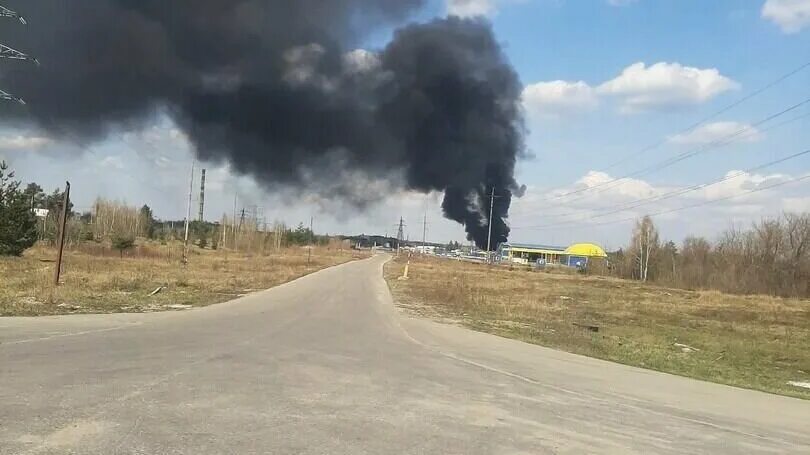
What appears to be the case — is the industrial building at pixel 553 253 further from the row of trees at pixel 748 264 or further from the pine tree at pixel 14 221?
the pine tree at pixel 14 221

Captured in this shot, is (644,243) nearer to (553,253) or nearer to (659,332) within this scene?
(553,253)

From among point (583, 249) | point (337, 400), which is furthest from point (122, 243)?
point (583, 249)

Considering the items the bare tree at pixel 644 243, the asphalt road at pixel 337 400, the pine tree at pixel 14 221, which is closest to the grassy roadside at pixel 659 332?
the asphalt road at pixel 337 400

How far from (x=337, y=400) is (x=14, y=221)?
4289 centimetres

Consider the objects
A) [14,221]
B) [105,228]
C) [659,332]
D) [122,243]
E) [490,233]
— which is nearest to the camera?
[659,332]

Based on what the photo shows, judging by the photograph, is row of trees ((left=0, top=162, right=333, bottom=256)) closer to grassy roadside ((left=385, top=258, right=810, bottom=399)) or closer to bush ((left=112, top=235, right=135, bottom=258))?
bush ((left=112, top=235, right=135, bottom=258))

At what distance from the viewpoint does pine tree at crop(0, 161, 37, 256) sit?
41594 millimetres

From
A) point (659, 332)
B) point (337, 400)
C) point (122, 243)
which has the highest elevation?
point (122, 243)

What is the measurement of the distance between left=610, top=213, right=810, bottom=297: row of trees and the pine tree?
66.1 metres

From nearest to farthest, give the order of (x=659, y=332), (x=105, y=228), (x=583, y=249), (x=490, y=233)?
1. (x=659, y=332)
2. (x=490, y=233)
3. (x=105, y=228)
4. (x=583, y=249)

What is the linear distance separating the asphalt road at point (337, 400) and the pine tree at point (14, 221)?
31.7m

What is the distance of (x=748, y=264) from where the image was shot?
2958 inches

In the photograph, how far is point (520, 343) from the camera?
16.6 meters

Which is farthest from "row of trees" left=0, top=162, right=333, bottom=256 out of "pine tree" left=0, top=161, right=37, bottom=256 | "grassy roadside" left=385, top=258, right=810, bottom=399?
"grassy roadside" left=385, top=258, right=810, bottom=399
